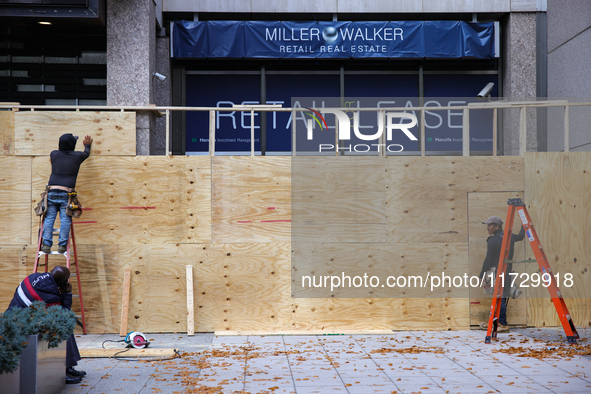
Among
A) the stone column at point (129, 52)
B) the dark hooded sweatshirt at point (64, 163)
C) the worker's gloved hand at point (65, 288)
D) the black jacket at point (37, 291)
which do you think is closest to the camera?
the black jacket at point (37, 291)

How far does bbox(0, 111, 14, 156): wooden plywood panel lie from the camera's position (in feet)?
31.3

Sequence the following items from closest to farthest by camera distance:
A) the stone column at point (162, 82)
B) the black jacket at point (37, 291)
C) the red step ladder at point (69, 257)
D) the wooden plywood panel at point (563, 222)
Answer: the black jacket at point (37, 291)
the red step ladder at point (69, 257)
the wooden plywood panel at point (563, 222)
the stone column at point (162, 82)

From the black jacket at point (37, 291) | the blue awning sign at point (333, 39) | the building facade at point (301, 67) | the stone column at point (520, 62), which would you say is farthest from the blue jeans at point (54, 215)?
the stone column at point (520, 62)

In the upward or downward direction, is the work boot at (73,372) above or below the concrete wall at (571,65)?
below

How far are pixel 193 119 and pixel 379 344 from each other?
775cm

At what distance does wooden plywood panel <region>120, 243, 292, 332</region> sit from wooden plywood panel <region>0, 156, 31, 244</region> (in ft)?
5.39

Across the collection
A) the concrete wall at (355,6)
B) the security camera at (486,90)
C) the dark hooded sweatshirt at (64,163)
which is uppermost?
the concrete wall at (355,6)

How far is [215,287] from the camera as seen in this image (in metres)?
9.67

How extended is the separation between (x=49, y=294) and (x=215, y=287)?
135 inches

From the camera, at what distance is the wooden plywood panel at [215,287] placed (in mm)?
9602

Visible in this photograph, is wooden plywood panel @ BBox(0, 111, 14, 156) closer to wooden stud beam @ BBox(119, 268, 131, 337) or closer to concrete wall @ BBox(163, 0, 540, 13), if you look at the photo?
wooden stud beam @ BBox(119, 268, 131, 337)

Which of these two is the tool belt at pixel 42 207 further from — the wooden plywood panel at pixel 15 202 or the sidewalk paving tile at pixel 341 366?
the sidewalk paving tile at pixel 341 366

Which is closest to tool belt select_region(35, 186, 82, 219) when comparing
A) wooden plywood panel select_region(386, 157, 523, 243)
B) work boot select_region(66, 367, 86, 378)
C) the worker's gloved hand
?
the worker's gloved hand

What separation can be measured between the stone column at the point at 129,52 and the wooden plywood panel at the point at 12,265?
399 cm
